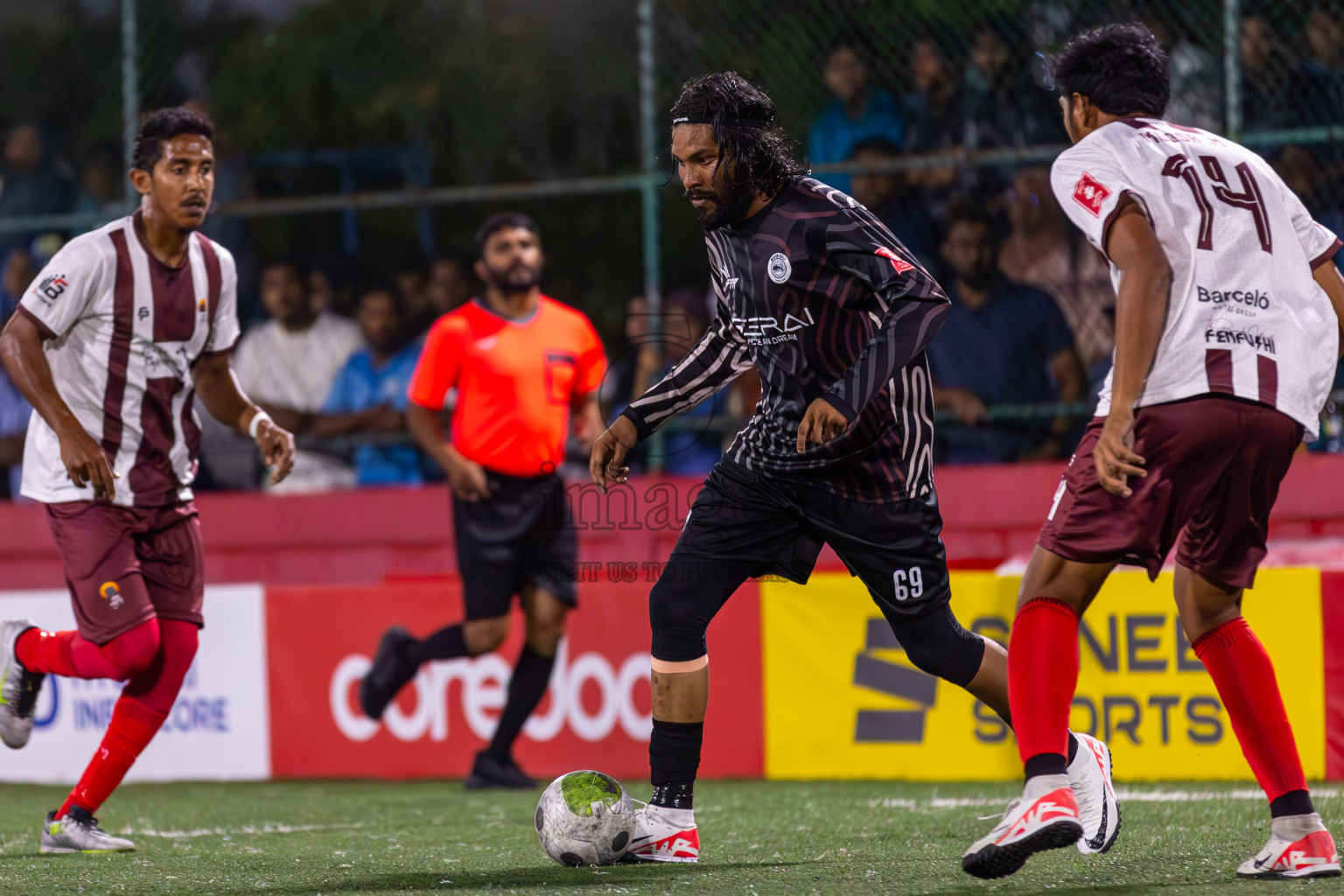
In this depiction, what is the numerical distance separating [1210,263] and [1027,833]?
128 centimetres

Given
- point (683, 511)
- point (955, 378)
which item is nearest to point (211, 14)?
point (683, 511)

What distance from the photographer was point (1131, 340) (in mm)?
3676

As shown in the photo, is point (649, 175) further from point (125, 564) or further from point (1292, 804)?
point (1292, 804)

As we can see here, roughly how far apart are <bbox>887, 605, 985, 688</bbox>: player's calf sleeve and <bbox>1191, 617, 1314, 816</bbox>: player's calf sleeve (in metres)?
0.68

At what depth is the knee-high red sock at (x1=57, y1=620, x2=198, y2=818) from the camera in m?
5.16

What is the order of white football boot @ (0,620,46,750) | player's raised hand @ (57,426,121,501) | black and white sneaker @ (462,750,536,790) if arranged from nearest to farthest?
1. player's raised hand @ (57,426,121,501)
2. white football boot @ (0,620,46,750)
3. black and white sneaker @ (462,750,536,790)

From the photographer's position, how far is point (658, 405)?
4727mm

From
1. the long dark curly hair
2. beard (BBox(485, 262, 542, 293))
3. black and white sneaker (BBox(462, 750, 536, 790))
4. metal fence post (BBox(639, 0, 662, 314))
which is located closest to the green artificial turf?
black and white sneaker (BBox(462, 750, 536, 790))

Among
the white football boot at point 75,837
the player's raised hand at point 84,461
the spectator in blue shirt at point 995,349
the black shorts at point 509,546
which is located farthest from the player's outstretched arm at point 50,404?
the spectator in blue shirt at point 995,349

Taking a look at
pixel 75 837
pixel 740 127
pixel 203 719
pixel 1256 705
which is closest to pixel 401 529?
pixel 203 719

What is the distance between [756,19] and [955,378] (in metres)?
2.19

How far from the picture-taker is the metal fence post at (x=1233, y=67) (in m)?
7.79

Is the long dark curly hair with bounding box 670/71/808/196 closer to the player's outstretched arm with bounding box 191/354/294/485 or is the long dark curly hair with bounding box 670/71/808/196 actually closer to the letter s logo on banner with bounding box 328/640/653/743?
the player's outstretched arm with bounding box 191/354/294/485

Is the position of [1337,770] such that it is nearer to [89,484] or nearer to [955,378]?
[955,378]
